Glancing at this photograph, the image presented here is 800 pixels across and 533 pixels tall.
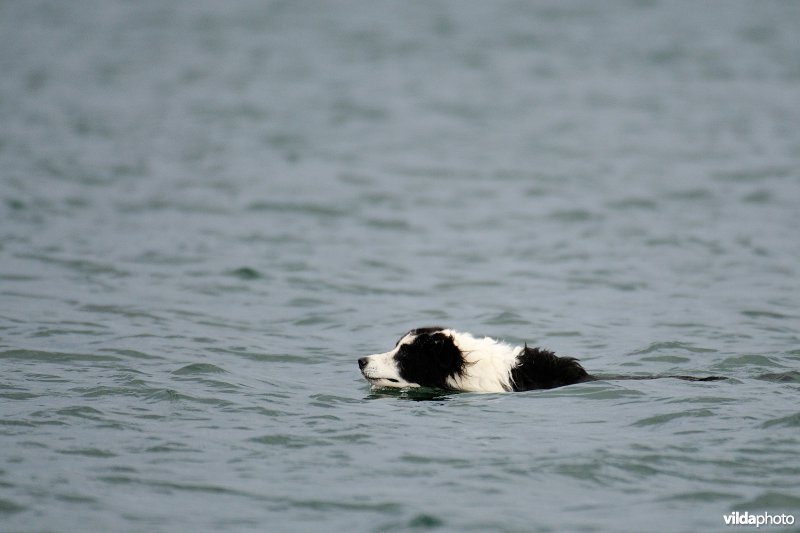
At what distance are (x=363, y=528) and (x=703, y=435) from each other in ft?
9.89

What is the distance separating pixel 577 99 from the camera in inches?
1331

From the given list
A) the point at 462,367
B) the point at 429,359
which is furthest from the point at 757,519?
the point at 429,359

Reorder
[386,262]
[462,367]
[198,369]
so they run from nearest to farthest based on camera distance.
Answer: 1. [462,367]
2. [198,369]
3. [386,262]

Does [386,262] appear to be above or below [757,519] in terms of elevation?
above

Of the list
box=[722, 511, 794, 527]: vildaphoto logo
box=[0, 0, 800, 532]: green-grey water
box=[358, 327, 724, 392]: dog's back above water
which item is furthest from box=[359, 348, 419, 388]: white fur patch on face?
box=[722, 511, 794, 527]: vildaphoto logo

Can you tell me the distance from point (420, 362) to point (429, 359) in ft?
0.33

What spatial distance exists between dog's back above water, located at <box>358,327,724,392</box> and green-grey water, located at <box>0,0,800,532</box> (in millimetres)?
226

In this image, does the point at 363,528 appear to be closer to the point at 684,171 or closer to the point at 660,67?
the point at 684,171

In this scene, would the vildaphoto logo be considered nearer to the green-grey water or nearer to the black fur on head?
the green-grey water

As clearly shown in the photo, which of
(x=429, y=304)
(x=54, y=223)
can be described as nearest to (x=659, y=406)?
(x=429, y=304)

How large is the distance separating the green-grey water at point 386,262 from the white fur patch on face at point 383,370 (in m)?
0.23

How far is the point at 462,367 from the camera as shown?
1023 centimetres

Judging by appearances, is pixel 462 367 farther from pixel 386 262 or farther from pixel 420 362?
pixel 386 262

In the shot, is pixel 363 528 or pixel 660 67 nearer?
pixel 363 528
